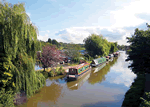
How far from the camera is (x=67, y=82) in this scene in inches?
637

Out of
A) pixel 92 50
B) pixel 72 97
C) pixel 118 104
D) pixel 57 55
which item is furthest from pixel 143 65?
pixel 92 50

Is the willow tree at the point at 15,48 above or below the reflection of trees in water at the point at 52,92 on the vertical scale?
above

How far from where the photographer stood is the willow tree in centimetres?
775

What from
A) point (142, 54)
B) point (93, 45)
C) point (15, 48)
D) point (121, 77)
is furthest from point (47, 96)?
point (93, 45)

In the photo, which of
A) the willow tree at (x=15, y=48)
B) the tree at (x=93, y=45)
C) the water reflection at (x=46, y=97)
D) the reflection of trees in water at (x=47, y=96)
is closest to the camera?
the willow tree at (x=15, y=48)

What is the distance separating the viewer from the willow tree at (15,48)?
7.75 m

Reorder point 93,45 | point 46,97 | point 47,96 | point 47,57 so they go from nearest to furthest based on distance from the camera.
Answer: point 46,97, point 47,96, point 47,57, point 93,45

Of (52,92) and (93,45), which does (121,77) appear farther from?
(93,45)

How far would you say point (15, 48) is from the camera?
800cm

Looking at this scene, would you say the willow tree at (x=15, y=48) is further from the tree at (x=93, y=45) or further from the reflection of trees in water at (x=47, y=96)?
the tree at (x=93, y=45)

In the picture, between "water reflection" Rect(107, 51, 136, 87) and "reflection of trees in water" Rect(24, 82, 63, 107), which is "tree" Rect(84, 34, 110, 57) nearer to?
"water reflection" Rect(107, 51, 136, 87)

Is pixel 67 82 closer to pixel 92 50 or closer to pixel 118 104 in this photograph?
pixel 118 104

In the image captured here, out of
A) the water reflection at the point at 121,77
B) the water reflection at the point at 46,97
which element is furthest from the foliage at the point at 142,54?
the water reflection at the point at 46,97

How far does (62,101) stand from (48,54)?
8.55 m
